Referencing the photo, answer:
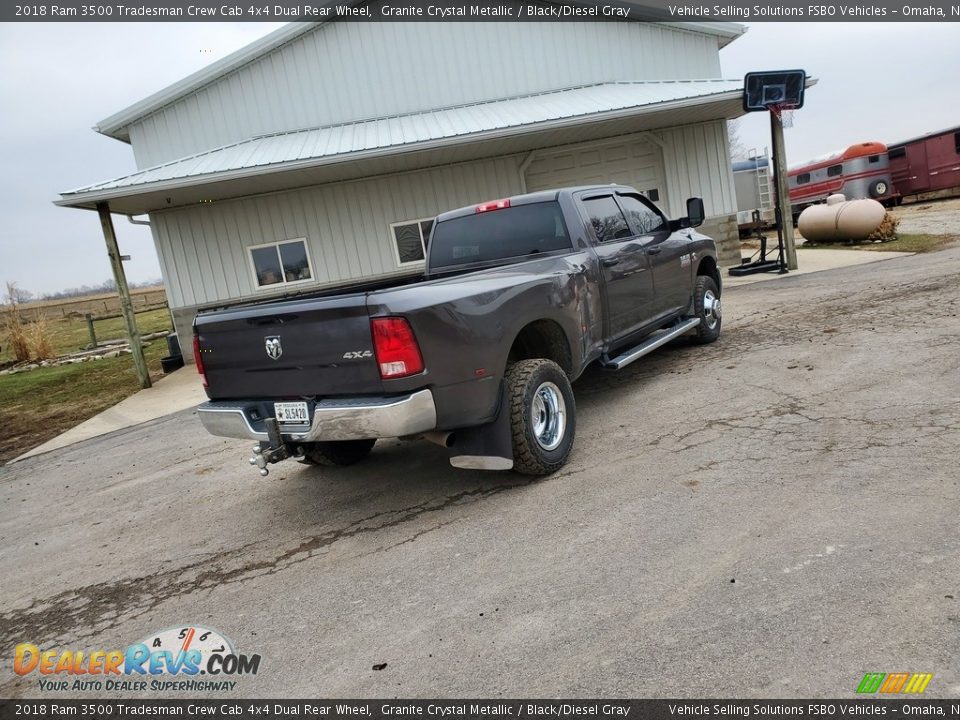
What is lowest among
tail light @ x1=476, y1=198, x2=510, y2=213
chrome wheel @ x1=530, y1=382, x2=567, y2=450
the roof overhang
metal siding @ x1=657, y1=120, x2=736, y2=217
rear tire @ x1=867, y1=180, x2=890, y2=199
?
chrome wheel @ x1=530, y1=382, x2=567, y2=450

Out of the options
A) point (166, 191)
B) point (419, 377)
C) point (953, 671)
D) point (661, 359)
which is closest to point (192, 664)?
point (419, 377)

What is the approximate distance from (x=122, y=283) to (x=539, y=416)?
10346 millimetres

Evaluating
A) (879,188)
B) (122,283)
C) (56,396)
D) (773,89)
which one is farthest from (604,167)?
(879,188)

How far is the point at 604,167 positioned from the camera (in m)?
15.5

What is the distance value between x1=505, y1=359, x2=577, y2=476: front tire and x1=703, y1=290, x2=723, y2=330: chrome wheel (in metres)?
3.45

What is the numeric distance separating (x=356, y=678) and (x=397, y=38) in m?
15.4

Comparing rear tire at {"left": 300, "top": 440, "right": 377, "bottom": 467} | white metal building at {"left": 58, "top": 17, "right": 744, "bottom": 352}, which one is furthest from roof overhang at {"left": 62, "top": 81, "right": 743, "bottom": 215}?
rear tire at {"left": 300, "top": 440, "right": 377, "bottom": 467}

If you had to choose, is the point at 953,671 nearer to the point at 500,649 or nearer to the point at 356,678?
the point at 500,649

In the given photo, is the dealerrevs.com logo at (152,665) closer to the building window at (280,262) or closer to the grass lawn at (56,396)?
the grass lawn at (56,396)

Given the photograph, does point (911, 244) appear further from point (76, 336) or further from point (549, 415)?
point (76, 336)

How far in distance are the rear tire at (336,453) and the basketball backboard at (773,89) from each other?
34.8ft

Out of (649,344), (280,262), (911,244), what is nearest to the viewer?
(649,344)

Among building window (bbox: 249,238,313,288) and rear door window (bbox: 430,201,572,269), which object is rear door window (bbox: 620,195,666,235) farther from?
building window (bbox: 249,238,313,288)

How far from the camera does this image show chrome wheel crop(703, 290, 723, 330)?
745cm
